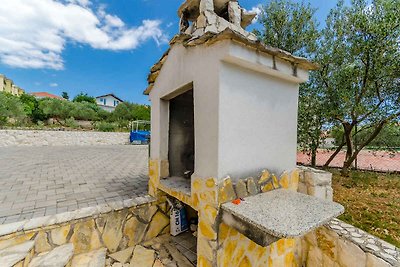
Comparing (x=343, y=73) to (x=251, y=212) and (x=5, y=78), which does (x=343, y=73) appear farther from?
(x=5, y=78)

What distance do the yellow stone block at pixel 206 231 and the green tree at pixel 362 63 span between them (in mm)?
6638

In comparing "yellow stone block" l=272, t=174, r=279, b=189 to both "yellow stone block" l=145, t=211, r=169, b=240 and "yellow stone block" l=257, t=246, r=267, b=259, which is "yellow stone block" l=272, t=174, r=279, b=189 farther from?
"yellow stone block" l=145, t=211, r=169, b=240

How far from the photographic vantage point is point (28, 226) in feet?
8.18

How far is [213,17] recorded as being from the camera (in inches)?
122

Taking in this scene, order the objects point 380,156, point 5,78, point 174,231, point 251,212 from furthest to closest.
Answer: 1. point 5,78
2. point 380,156
3. point 174,231
4. point 251,212

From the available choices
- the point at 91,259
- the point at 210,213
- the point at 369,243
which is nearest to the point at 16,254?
the point at 91,259

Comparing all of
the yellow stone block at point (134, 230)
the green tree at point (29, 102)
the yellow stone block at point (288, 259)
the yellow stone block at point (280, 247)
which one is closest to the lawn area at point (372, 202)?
the yellow stone block at point (288, 259)

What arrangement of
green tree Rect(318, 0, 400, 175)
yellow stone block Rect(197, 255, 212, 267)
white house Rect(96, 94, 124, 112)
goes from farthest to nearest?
white house Rect(96, 94, 124, 112)
green tree Rect(318, 0, 400, 175)
yellow stone block Rect(197, 255, 212, 267)

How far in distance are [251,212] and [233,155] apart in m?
0.65

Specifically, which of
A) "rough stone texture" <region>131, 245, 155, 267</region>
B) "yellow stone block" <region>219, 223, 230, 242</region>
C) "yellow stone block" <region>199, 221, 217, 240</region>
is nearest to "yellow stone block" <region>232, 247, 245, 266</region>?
"yellow stone block" <region>219, 223, 230, 242</region>

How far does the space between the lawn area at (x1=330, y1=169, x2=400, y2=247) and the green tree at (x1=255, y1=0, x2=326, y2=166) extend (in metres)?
1.94

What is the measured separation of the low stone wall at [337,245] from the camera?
2465mm

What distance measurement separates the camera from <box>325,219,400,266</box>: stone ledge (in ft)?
7.84

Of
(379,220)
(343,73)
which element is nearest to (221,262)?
(379,220)
